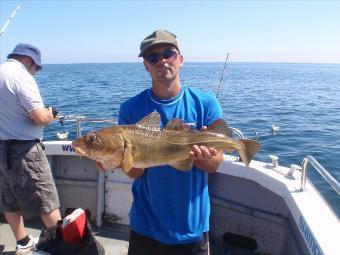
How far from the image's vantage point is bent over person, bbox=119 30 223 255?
3.17m

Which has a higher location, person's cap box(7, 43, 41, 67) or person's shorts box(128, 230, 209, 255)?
person's cap box(7, 43, 41, 67)

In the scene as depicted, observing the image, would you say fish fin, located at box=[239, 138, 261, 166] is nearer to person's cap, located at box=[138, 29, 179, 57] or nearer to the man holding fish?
the man holding fish

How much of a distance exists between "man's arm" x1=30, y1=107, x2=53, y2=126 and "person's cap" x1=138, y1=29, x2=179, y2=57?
187 cm

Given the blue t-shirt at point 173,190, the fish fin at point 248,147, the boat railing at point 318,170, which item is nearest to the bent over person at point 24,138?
the blue t-shirt at point 173,190

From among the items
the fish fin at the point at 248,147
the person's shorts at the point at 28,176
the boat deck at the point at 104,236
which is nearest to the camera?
the fish fin at the point at 248,147

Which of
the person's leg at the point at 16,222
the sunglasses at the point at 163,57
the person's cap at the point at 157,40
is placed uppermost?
the person's cap at the point at 157,40

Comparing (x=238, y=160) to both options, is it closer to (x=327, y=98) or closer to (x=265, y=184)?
(x=265, y=184)

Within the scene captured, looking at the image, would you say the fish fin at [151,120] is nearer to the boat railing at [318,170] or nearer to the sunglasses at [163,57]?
the sunglasses at [163,57]

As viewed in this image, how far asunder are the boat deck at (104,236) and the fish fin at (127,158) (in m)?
2.97

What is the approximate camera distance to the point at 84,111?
21.2 metres

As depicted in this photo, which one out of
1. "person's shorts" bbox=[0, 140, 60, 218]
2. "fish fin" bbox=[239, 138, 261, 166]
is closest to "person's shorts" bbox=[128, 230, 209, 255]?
"fish fin" bbox=[239, 138, 261, 166]

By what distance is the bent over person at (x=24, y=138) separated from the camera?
451 centimetres

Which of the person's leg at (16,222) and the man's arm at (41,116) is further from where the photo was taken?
the person's leg at (16,222)

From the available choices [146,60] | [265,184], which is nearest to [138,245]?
[146,60]
